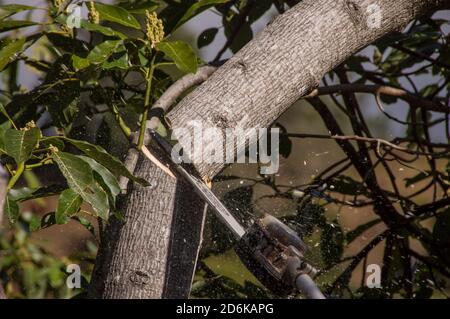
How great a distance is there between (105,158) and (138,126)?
28cm

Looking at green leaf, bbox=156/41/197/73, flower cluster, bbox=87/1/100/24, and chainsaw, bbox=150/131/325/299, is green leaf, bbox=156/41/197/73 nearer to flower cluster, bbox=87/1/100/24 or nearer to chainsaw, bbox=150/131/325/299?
chainsaw, bbox=150/131/325/299

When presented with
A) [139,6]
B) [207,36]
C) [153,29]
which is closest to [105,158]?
[153,29]

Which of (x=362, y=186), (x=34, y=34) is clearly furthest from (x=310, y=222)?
(x=34, y=34)

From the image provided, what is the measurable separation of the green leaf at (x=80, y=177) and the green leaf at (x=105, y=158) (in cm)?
3

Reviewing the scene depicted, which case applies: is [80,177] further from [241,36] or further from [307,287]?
[241,36]

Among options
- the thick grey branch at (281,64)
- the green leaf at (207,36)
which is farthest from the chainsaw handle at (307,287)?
the green leaf at (207,36)

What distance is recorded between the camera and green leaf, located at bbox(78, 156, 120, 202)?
1390mm

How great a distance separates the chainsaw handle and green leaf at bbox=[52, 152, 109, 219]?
366 millimetres

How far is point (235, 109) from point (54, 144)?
0.36 meters

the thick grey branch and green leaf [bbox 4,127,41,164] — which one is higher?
the thick grey branch

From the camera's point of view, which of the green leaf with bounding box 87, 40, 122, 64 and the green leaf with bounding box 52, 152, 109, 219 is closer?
the green leaf with bounding box 52, 152, 109, 219

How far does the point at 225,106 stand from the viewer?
1.48 m

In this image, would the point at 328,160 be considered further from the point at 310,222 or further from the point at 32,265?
the point at 32,265

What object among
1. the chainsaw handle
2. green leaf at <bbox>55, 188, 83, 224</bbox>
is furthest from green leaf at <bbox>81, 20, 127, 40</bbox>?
the chainsaw handle
